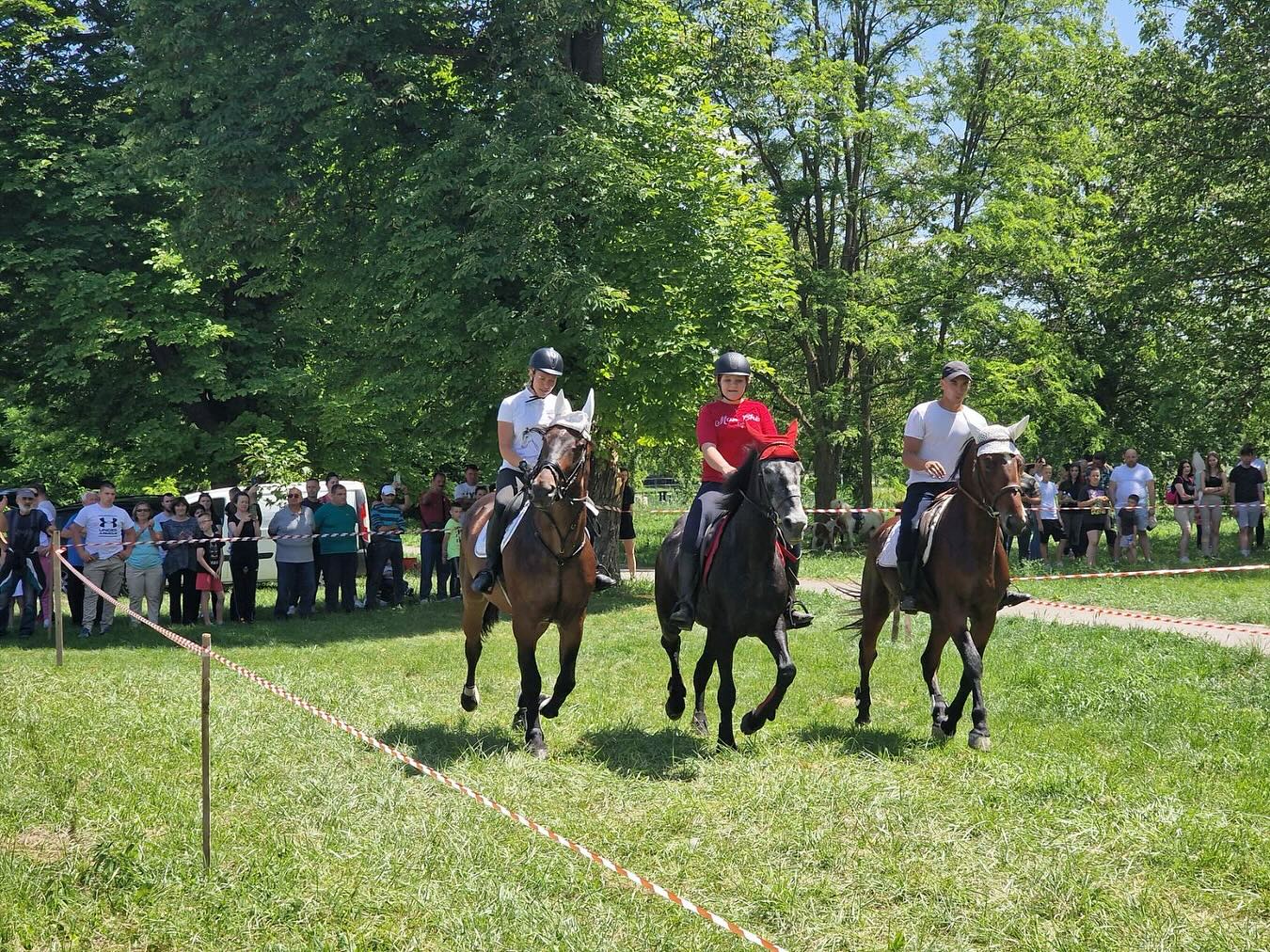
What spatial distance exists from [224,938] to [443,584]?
17.2 m

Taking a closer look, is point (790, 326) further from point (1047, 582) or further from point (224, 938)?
point (224, 938)

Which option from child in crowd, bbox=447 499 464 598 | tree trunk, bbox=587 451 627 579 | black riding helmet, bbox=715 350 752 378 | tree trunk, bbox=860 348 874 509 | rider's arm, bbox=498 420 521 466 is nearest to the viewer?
black riding helmet, bbox=715 350 752 378

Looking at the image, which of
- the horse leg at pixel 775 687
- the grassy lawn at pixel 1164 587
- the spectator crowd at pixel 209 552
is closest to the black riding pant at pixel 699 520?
the horse leg at pixel 775 687

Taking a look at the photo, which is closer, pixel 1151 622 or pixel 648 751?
pixel 648 751

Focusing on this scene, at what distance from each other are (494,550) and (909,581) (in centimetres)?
345

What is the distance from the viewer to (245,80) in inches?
750

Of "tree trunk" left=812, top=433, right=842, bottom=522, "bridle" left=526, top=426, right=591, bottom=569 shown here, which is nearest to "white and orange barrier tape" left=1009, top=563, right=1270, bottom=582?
"bridle" left=526, top=426, right=591, bottom=569

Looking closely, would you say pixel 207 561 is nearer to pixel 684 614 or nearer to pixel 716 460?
pixel 684 614

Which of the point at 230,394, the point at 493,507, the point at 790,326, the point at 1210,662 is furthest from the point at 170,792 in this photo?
the point at 790,326

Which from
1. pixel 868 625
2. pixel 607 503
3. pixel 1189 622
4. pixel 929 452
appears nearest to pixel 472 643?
pixel 868 625

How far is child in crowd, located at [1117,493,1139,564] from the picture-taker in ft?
72.9

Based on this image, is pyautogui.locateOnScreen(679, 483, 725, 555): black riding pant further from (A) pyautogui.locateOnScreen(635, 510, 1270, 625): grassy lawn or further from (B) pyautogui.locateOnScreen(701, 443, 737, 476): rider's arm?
(A) pyautogui.locateOnScreen(635, 510, 1270, 625): grassy lawn

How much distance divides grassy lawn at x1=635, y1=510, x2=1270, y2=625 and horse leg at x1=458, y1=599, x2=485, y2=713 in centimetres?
1009

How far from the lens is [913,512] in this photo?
32.0 ft
